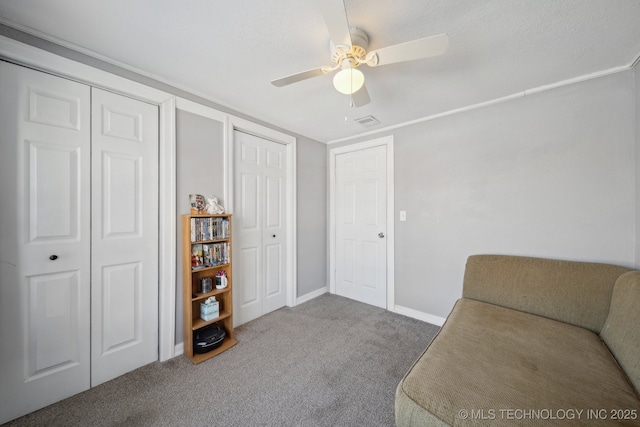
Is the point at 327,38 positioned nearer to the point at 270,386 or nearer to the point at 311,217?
the point at 311,217

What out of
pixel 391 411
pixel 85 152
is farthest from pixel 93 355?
pixel 391 411

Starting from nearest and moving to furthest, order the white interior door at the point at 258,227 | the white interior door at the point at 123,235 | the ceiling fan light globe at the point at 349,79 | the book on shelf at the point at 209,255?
the ceiling fan light globe at the point at 349,79 → the white interior door at the point at 123,235 → the book on shelf at the point at 209,255 → the white interior door at the point at 258,227

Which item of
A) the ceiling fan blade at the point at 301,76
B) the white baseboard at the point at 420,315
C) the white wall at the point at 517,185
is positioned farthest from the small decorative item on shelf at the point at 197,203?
the white baseboard at the point at 420,315

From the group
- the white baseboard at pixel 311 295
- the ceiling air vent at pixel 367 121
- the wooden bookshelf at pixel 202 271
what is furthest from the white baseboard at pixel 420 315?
the ceiling air vent at pixel 367 121

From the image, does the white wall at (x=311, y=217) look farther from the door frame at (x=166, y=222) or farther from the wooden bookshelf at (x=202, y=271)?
the door frame at (x=166, y=222)

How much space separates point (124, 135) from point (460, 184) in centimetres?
301

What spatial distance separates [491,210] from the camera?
2.23 metres

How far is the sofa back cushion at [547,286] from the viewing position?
1533 millimetres

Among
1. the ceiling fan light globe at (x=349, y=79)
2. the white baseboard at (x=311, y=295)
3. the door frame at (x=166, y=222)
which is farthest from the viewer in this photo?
the white baseboard at (x=311, y=295)

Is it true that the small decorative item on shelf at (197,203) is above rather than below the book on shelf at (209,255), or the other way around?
above

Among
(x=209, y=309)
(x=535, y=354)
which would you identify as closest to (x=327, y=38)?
(x=535, y=354)

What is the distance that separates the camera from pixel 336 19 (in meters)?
1.05

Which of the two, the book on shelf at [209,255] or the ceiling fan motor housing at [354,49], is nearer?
the ceiling fan motor housing at [354,49]

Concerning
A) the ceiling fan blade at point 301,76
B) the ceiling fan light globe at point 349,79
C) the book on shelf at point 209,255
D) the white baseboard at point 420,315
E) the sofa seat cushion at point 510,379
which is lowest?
the white baseboard at point 420,315
